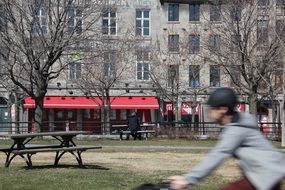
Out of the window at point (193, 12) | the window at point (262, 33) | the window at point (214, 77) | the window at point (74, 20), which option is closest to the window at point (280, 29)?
the window at point (262, 33)

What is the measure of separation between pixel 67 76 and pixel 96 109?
481 centimetres

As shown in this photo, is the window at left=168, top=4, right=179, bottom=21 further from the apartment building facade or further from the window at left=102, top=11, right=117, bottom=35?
the window at left=102, top=11, right=117, bottom=35

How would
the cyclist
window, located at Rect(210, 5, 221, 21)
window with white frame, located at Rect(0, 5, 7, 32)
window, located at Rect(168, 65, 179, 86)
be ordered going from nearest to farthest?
the cyclist → window with white frame, located at Rect(0, 5, 7, 32) → window, located at Rect(210, 5, 221, 21) → window, located at Rect(168, 65, 179, 86)

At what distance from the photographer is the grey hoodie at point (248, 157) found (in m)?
4.98

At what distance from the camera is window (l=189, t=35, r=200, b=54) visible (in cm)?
4688

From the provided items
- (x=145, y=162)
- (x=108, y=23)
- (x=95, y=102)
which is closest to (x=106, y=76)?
(x=95, y=102)

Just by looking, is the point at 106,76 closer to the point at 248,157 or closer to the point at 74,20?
the point at 74,20

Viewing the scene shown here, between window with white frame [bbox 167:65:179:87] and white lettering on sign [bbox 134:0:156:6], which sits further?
white lettering on sign [bbox 134:0:156:6]

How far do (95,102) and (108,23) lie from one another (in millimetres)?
11132

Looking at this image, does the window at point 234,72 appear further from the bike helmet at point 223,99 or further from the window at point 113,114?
the bike helmet at point 223,99

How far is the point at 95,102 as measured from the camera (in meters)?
53.3

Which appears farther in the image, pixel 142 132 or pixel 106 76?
pixel 106 76

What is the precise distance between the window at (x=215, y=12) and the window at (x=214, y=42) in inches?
45.1

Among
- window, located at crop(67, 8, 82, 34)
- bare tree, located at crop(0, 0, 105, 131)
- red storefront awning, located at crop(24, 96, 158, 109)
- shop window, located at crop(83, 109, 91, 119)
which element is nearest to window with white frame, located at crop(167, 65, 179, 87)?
red storefront awning, located at crop(24, 96, 158, 109)
